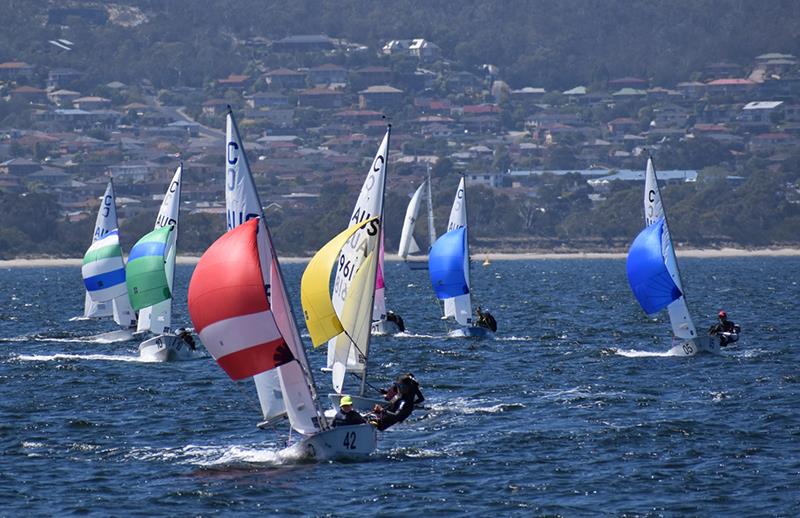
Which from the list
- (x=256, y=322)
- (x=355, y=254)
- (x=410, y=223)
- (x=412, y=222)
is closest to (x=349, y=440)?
(x=256, y=322)

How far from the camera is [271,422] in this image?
28703mm

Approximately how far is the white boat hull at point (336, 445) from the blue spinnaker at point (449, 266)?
22.1 m

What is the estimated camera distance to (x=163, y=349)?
4597 centimetres

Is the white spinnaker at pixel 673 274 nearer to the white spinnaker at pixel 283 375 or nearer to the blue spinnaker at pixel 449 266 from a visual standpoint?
the blue spinnaker at pixel 449 266

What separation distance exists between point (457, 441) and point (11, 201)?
493ft

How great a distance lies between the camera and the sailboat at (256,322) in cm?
2661

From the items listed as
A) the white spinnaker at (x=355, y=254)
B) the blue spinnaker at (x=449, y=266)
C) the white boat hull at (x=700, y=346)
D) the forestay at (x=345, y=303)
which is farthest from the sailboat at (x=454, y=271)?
the forestay at (x=345, y=303)

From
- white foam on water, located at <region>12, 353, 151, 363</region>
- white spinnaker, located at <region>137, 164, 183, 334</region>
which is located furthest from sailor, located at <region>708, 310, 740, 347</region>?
white foam on water, located at <region>12, 353, 151, 363</region>

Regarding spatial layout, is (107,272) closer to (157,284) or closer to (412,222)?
(157,284)

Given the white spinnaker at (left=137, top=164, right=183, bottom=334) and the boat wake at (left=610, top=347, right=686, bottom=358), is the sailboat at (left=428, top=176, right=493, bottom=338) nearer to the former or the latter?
the boat wake at (left=610, top=347, right=686, bottom=358)

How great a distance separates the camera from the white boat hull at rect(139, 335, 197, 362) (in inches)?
1810

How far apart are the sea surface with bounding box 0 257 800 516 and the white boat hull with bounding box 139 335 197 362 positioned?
0.75 m

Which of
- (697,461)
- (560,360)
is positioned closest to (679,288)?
(560,360)

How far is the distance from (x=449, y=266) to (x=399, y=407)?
2007 cm
